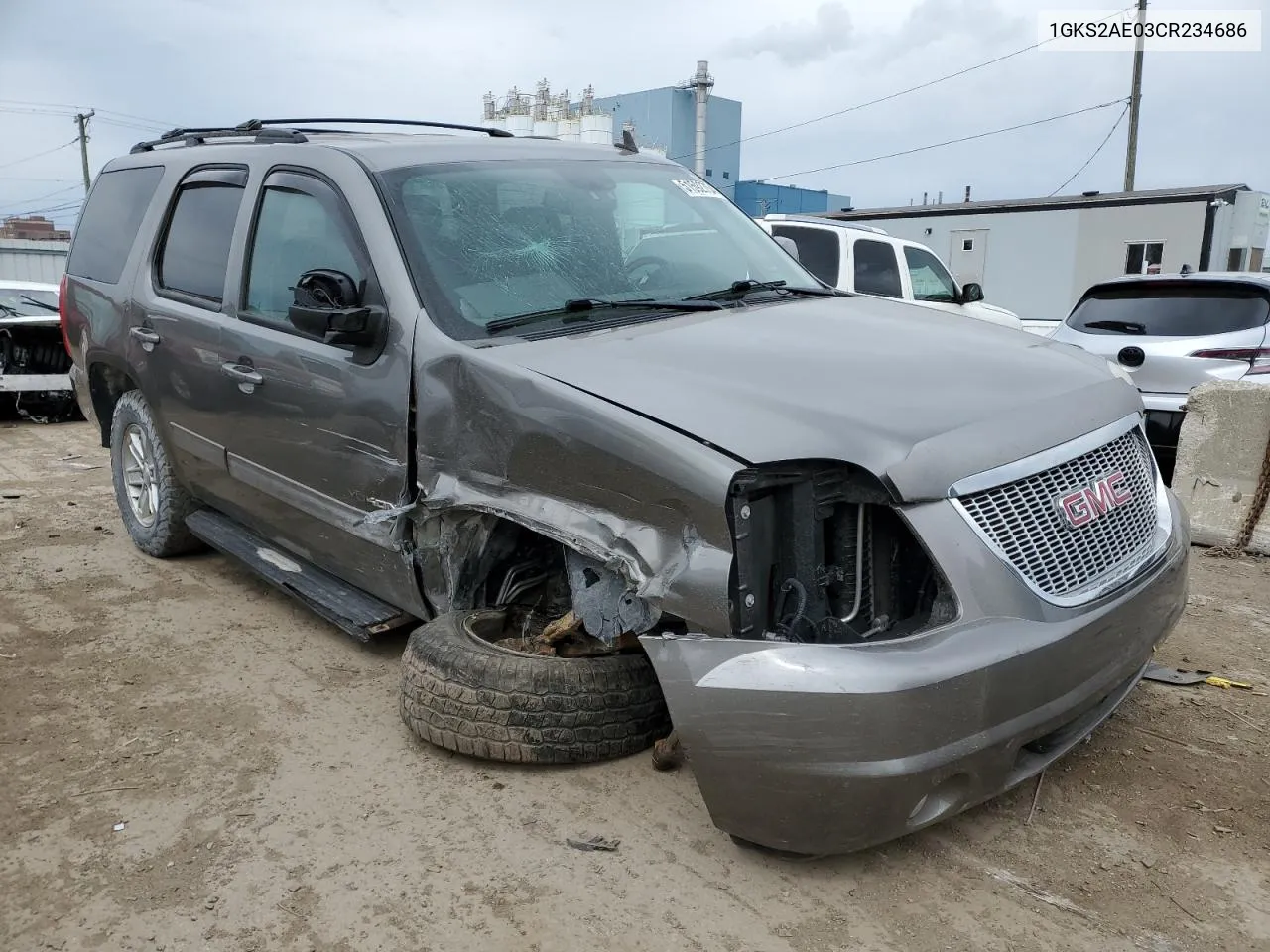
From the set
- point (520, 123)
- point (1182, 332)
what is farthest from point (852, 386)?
point (520, 123)

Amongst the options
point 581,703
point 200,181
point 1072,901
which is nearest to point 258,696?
point 581,703

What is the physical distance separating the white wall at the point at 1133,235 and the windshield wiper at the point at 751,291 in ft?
57.3

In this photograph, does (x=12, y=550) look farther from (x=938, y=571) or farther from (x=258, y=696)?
(x=938, y=571)

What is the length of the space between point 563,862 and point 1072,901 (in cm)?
127

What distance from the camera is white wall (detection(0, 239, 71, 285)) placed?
101 feet

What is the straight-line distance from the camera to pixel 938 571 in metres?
2.32

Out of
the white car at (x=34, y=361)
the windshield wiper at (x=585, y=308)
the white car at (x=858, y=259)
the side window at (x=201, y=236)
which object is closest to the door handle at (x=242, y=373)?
the side window at (x=201, y=236)

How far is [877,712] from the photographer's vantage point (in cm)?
219

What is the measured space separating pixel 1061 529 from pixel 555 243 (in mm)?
1896

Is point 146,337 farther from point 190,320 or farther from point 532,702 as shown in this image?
point 532,702

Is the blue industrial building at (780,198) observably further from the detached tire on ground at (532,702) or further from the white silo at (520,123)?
the detached tire on ground at (532,702)

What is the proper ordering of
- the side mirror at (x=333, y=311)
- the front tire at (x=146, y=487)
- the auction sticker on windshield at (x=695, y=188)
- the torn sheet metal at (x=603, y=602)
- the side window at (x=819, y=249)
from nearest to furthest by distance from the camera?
the torn sheet metal at (x=603, y=602)
the side mirror at (x=333, y=311)
the auction sticker on windshield at (x=695, y=188)
the front tire at (x=146, y=487)
the side window at (x=819, y=249)

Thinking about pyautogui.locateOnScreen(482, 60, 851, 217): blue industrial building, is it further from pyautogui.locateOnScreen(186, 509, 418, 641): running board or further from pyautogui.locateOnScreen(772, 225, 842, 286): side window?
pyautogui.locateOnScreen(186, 509, 418, 641): running board

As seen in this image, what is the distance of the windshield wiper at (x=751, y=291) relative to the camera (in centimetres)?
351
